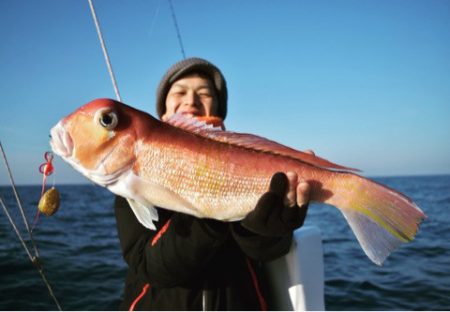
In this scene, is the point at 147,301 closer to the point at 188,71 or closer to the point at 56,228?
the point at 188,71

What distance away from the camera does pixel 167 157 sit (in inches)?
65.6

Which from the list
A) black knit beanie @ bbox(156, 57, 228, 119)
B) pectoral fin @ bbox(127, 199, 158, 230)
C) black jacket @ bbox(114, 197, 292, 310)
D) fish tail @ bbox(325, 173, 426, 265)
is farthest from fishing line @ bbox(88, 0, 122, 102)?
fish tail @ bbox(325, 173, 426, 265)

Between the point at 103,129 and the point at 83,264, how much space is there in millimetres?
8495

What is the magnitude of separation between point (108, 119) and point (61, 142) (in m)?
0.26

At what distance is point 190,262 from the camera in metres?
2.11

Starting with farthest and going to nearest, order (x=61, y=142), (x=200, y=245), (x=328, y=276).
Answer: (x=328, y=276)
(x=200, y=245)
(x=61, y=142)

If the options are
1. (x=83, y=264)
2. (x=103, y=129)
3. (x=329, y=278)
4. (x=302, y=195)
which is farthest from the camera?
(x=83, y=264)

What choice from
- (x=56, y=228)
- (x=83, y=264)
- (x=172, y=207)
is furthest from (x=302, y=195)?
(x=56, y=228)

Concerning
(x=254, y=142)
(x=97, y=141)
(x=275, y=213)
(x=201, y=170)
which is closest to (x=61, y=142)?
(x=97, y=141)

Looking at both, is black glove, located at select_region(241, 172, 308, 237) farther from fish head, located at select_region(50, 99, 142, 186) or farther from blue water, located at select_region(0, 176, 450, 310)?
blue water, located at select_region(0, 176, 450, 310)

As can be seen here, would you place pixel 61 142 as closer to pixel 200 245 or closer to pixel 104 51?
pixel 200 245

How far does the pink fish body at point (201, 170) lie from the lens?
1.64 metres

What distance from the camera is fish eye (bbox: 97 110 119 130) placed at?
63.9 inches

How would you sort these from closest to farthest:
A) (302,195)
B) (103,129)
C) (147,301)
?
(103,129), (302,195), (147,301)
